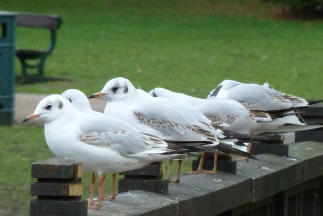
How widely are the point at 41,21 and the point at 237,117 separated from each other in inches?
572

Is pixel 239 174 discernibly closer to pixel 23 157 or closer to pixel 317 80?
pixel 23 157

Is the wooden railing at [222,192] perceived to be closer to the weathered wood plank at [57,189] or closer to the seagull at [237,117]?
the weathered wood plank at [57,189]

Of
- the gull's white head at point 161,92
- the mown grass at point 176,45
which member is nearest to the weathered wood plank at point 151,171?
the gull's white head at point 161,92

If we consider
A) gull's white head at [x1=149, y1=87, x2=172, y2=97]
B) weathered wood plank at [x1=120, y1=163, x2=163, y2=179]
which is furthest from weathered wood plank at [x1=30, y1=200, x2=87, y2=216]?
gull's white head at [x1=149, y1=87, x2=172, y2=97]

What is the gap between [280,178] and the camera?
6078mm

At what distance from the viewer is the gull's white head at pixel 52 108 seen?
4.70 metres

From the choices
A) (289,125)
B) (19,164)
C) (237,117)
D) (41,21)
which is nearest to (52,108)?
(237,117)

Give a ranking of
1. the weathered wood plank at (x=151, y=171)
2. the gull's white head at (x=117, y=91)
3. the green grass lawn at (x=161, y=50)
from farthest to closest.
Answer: the green grass lawn at (x=161, y=50)
the gull's white head at (x=117, y=91)
the weathered wood plank at (x=151, y=171)

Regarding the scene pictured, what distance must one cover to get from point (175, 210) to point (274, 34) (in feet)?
77.7

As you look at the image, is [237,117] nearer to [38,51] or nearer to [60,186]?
[60,186]

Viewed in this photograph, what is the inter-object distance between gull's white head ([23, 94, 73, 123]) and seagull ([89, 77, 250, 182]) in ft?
2.49

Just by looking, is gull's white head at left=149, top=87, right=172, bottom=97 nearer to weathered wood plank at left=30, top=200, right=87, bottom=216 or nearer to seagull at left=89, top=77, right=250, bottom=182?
seagull at left=89, top=77, right=250, bottom=182

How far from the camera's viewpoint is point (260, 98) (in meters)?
6.95

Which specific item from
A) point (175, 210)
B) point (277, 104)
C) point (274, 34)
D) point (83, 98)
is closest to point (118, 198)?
point (175, 210)
